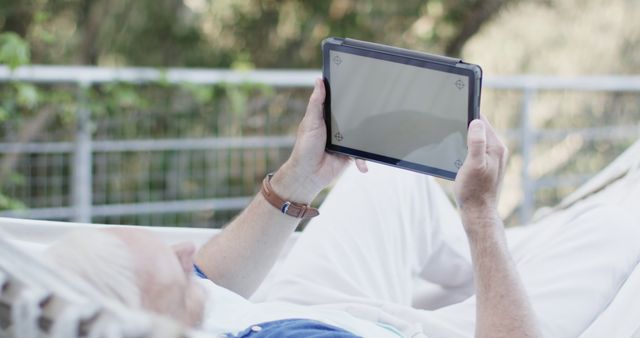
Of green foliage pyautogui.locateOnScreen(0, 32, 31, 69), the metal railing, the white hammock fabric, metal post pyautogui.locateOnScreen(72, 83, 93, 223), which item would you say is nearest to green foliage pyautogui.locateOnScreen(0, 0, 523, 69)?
the metal railing

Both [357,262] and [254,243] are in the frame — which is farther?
[357,262]

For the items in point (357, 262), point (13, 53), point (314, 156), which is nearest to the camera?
point (314, 156)

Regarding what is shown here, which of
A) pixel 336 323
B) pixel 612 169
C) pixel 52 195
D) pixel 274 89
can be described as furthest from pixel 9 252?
pixel 274 89

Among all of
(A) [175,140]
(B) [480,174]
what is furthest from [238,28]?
(B) [480,174]

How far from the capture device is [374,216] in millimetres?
2338

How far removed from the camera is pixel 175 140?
14.0 feet

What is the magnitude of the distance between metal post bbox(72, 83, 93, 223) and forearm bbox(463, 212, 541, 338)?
2535mm

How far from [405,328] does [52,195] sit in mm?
2565

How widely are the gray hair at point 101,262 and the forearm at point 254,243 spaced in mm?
626

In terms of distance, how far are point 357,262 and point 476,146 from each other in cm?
74

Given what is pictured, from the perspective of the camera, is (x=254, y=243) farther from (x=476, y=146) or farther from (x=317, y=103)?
(x=476, y=146)

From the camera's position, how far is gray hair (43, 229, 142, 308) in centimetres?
138

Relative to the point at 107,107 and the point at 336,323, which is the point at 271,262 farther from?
the point at 107,107

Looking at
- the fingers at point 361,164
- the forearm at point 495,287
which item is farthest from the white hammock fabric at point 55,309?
the fingers at point 361,164
